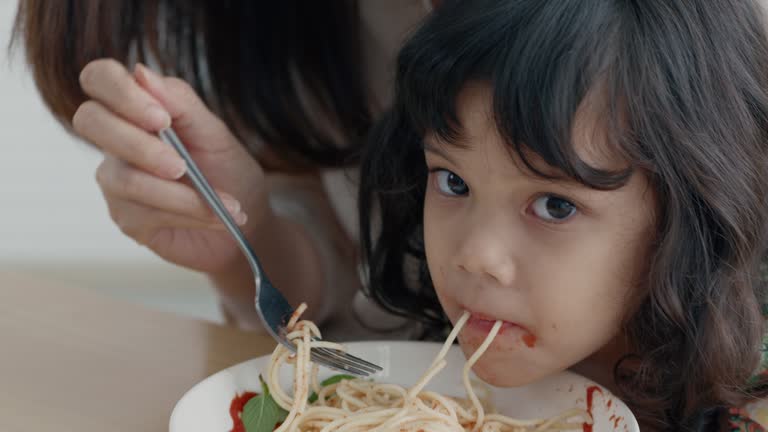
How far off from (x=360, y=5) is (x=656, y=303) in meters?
0.74

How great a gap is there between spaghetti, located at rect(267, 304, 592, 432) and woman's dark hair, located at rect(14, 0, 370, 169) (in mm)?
474

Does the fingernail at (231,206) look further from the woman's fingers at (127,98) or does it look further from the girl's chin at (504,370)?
the girl's chin at (504,370)

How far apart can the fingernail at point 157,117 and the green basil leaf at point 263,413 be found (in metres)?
0.32

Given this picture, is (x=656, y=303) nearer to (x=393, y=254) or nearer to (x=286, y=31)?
(x=393, y=254)

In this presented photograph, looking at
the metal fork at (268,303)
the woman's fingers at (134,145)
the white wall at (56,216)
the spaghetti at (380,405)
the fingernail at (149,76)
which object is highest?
the fingernail at (149,76)

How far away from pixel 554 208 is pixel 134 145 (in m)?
0.47

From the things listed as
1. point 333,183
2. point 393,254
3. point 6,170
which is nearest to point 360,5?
point 333,183

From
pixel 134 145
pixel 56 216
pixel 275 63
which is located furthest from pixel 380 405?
pixel 56 216

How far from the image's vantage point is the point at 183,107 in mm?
1150

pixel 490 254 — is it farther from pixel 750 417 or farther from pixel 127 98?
pixel 127 98

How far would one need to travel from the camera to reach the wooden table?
3.18 feet

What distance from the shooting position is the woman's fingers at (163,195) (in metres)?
1.10

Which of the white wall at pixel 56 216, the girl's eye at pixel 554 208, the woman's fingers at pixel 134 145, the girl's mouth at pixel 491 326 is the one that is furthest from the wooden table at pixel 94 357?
the white wall at pixel 56 216

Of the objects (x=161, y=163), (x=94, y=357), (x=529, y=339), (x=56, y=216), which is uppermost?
(x=161, y=163)
